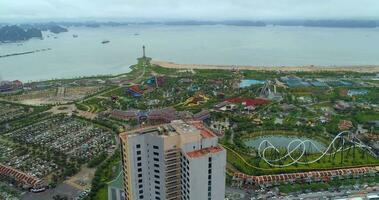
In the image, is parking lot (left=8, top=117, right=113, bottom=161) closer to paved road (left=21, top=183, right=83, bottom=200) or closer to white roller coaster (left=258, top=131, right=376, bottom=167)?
paved road (left=21, top=183, right=83, bottom=200)

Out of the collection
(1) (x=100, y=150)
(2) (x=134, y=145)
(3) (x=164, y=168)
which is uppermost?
(2) (x=134, y=145)

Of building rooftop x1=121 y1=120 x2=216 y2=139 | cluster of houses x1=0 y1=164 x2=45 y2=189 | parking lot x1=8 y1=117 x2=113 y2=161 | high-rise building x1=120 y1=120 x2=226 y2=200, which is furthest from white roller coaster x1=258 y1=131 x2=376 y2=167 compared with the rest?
cluster of houses x1=0 y1=164 x2=45 y2=189

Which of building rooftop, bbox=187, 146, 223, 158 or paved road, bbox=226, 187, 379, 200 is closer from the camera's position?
building rooftop, bbox=187, 146, 223, 158

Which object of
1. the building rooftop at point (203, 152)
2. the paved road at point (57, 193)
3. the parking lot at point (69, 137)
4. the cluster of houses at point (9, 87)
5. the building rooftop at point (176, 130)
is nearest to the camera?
the building rooftop at point (203, 152)

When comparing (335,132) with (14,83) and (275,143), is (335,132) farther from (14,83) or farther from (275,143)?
(14,83)

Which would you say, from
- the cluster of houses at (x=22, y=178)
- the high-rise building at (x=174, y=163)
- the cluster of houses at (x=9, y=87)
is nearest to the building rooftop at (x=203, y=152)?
the high-rise building at (x=174, y=163)

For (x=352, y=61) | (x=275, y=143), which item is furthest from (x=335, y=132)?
(x=352, y=61)

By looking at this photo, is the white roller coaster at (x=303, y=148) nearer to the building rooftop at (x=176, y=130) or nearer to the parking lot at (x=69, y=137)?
the parking lot at (x=69, y=137)

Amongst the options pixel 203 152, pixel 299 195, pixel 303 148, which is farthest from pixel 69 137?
pixel 203 152
